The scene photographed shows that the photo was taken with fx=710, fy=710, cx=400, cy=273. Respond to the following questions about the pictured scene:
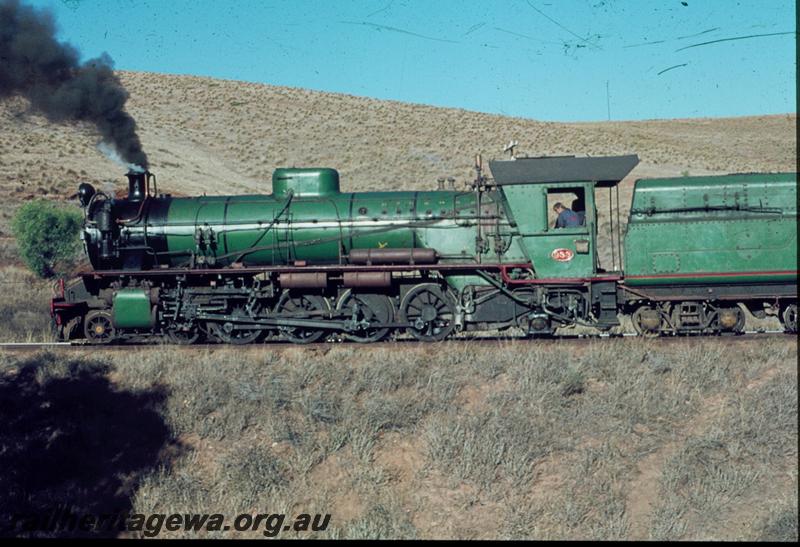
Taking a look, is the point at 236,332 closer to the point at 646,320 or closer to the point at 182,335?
the point at 182,335

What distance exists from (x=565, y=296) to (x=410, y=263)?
9.58 ft

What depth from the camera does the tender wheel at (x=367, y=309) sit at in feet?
43.8

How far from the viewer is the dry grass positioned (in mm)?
8898

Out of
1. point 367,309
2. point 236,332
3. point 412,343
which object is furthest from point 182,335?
point 412,343

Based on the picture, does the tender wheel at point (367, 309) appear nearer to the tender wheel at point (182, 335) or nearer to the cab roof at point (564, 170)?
the tender wheel at point (182, 335)

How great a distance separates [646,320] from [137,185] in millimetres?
10278

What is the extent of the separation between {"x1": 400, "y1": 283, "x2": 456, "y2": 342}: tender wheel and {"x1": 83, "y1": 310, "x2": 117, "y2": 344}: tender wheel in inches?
232

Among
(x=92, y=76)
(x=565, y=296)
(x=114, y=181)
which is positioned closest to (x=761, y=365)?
(x=565, y=296)

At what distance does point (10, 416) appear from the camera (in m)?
11.2

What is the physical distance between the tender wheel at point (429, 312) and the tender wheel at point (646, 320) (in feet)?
11.1

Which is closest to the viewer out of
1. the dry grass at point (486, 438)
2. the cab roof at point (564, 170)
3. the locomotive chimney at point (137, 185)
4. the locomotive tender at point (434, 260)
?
the dry grass at point (486, 438)

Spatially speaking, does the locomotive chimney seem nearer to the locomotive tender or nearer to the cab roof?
the locomotive tender

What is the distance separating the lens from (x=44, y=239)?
2423cm

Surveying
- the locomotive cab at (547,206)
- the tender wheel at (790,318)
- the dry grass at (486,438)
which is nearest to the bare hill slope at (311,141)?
the dry grass at (486,438)
